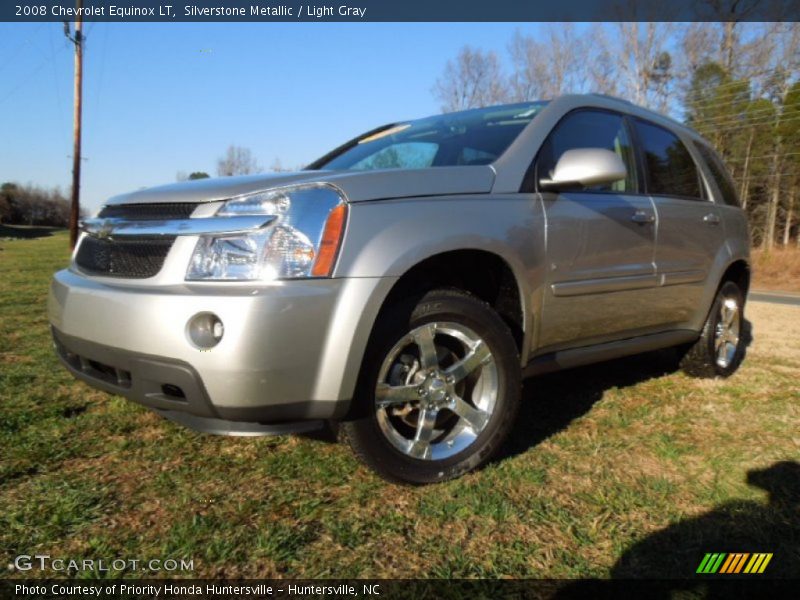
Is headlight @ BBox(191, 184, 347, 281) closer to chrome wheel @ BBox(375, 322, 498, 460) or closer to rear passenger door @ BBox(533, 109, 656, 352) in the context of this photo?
chrome wheel @ BBox(375, 322, 498, 460)

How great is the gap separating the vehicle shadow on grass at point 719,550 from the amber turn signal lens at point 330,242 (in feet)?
4.09

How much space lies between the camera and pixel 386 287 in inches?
84.0

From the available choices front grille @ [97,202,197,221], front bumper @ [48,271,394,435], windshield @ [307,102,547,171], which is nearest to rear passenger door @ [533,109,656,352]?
windshield @ [307,102,547,171]

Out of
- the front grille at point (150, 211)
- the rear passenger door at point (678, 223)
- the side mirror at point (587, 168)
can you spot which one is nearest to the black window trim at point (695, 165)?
the rear passenger door at point (678, 223)

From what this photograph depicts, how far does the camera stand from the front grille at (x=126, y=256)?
217 cm

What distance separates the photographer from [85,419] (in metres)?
3.00

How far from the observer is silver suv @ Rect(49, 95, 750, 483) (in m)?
1.98

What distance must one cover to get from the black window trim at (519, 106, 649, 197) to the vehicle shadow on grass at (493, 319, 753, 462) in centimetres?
121

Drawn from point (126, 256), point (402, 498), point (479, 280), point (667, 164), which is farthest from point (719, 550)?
point (667, 164)

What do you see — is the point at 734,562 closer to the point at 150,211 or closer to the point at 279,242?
the point at 279,242

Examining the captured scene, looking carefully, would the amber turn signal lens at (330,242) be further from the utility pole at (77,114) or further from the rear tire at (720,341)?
the utility pole at (77,114)

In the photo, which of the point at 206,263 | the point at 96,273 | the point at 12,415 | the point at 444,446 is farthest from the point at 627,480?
the point at 12,415

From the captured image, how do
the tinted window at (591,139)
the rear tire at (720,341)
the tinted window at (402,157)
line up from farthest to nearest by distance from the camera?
1. the rear tire at (720,341)
2. the tinted window at (402,157)
3. the tinted window at (591,139)

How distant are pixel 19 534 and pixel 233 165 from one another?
2928 cm
